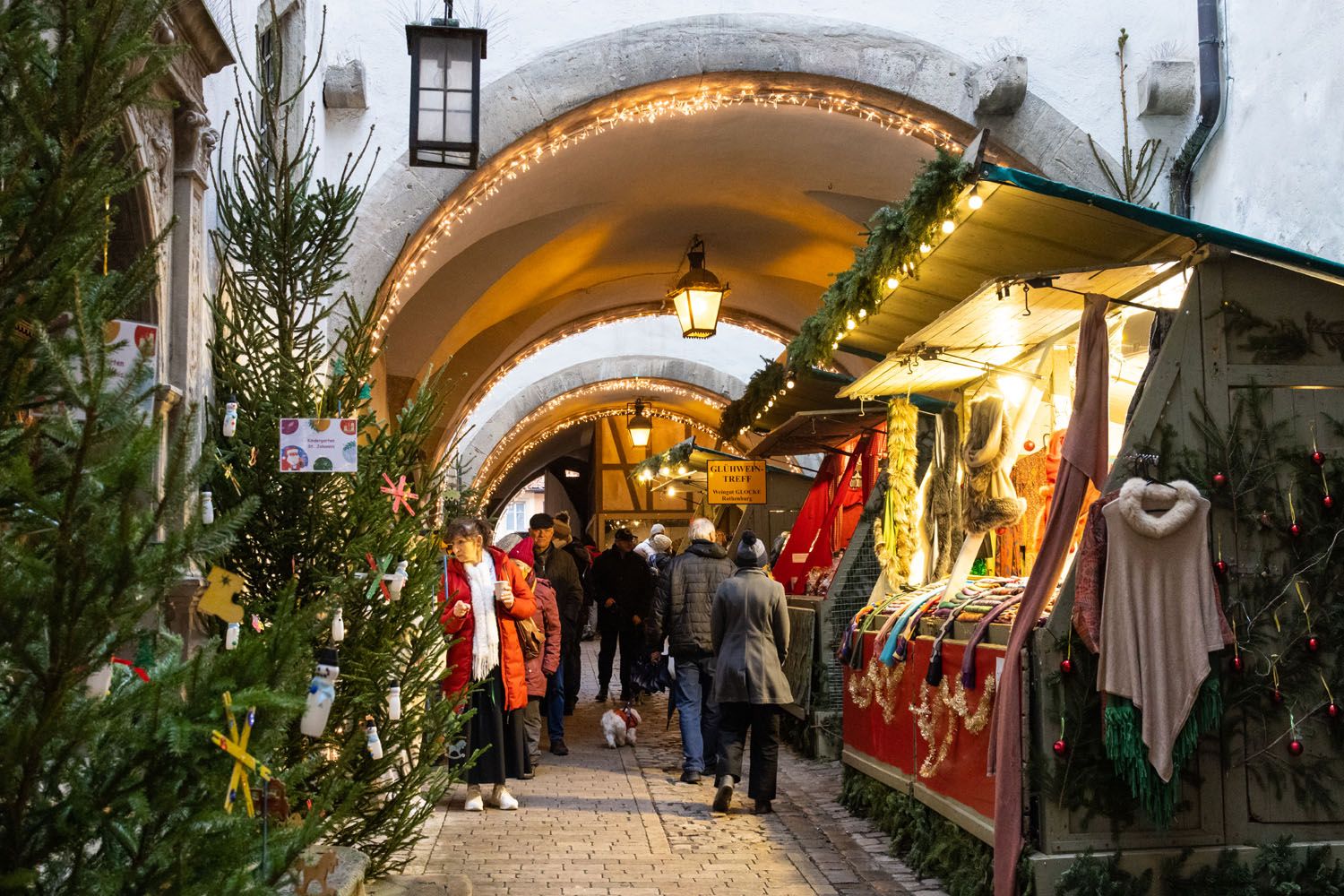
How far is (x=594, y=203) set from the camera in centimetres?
1190

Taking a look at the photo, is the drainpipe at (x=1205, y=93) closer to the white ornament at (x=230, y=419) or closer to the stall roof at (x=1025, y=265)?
the stall roof at (x=1025, y=265)

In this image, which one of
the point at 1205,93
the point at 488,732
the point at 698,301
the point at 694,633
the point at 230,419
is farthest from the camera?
the point at 698,301

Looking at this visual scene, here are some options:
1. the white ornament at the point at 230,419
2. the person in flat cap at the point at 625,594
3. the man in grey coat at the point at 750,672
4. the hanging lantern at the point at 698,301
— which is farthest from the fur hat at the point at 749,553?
the person in flat cap at the point at 625,594

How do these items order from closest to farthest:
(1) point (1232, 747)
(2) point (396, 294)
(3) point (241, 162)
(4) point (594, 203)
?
(1) point (1232, 747)
(3) point (241, 162)
(2) point (396, 294)
(4) point (594, 203)

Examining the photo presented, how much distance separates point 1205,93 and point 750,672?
4.56m

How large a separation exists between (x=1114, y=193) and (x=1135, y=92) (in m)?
0.72

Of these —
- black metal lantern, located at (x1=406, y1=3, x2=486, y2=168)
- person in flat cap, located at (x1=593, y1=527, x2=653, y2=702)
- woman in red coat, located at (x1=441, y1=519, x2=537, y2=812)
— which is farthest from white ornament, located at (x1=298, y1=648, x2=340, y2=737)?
person in flat cap, located at (x1=593, y1=527, x2=653, y2=702)

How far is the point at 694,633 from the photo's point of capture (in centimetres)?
932

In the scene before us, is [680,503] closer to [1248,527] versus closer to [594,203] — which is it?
[594,203]

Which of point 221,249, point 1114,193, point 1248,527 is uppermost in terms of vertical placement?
point 1114,193

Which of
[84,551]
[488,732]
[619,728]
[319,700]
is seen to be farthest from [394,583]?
[619,728]

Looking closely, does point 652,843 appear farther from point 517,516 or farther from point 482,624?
point 517,516

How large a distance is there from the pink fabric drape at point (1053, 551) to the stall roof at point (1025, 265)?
0.24m

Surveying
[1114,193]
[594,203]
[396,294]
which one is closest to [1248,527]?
[1114,193]
